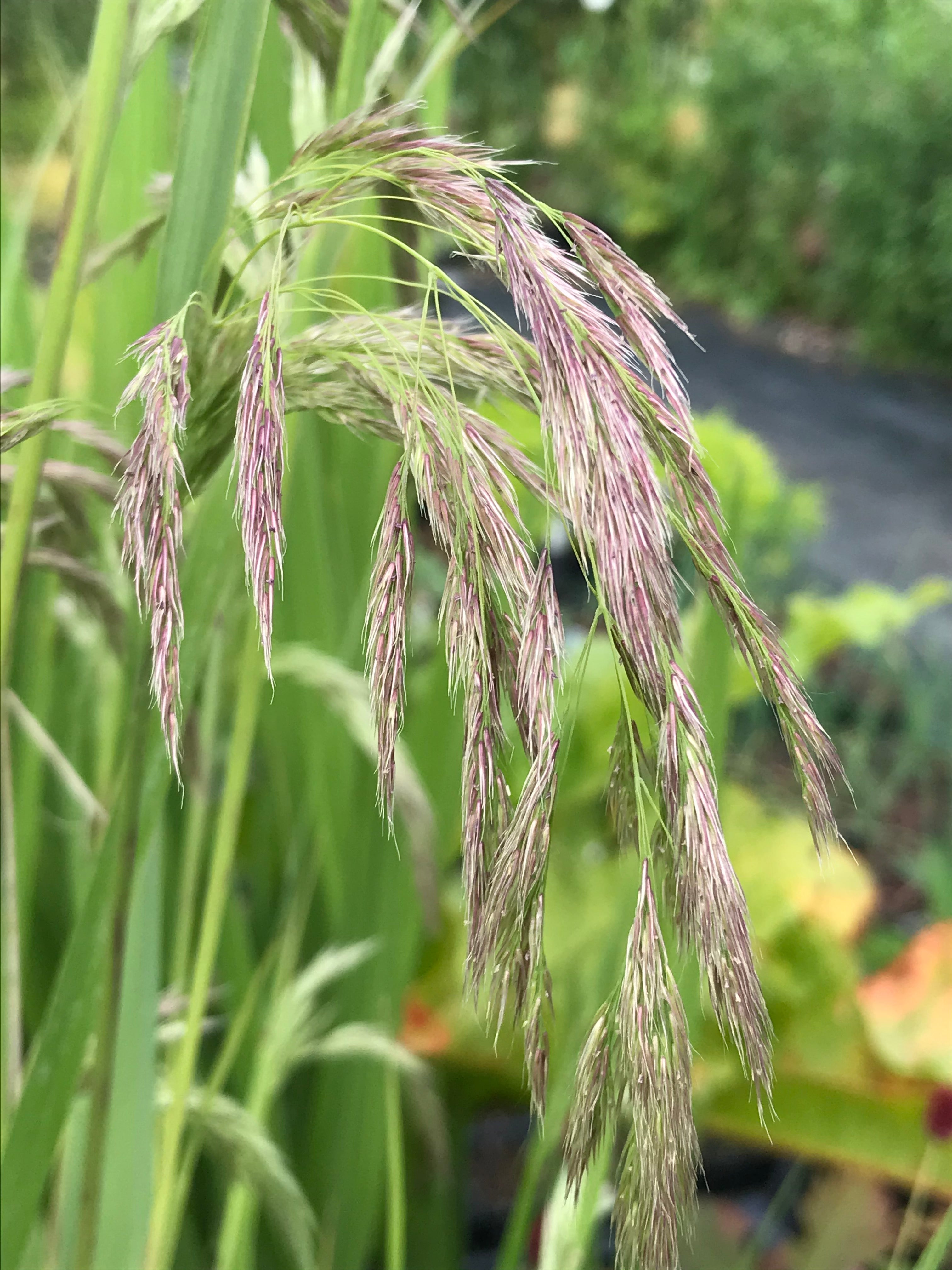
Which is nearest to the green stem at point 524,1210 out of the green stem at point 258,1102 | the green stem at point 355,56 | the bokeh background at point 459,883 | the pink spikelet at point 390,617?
the bokeh background at point 459,883

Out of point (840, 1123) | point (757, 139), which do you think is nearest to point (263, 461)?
point (840, 1123)

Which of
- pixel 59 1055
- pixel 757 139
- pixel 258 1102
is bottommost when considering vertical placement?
pixel 258 1102

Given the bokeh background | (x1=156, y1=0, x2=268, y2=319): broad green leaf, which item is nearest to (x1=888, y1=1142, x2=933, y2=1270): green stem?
the bokeh background

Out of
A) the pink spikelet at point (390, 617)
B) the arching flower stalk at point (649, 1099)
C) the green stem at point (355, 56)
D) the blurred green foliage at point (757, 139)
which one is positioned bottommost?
the arching flower stalk at point (649, 1099)

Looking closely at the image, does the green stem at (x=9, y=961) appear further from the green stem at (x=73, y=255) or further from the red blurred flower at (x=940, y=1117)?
the red blurred flower at (x=940, y=1117)

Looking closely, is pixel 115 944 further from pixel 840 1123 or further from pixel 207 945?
pixel 840 1123

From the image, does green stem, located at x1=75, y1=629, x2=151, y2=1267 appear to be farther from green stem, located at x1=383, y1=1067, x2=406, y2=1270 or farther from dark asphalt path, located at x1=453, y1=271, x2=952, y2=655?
dark asphalt path, located at x1=453, y1=271, x2=952, y2=655
